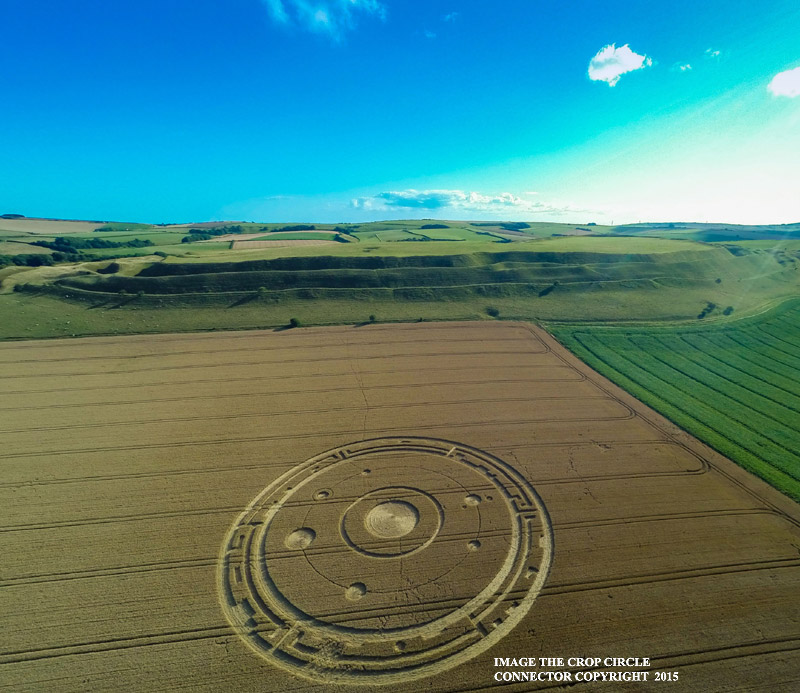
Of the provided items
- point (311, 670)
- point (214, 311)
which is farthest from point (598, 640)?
point (214, 311)

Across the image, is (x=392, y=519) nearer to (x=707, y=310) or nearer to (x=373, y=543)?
(x=373, y=543)

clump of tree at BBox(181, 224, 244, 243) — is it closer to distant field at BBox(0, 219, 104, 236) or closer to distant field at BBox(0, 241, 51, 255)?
distant field at BBox(0, 241, 51, 255)

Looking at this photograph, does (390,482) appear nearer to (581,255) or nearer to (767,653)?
(767,653)

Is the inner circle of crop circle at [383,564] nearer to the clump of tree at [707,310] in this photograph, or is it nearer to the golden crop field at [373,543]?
the golden crop field at [373,543]

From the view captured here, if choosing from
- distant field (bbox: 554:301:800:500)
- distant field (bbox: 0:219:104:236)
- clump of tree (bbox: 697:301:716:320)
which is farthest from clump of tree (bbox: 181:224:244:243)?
clump of tree (bbox: 697:301:716:320)

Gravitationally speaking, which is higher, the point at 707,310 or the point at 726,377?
the point at 707,310

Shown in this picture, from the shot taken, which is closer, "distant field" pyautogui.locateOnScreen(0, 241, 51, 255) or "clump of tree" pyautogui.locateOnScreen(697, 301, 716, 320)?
"clump of tree" pyautogui.locateOnScreen(697, 301, 716, 320)

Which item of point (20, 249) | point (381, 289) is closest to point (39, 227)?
point (20, 249)
